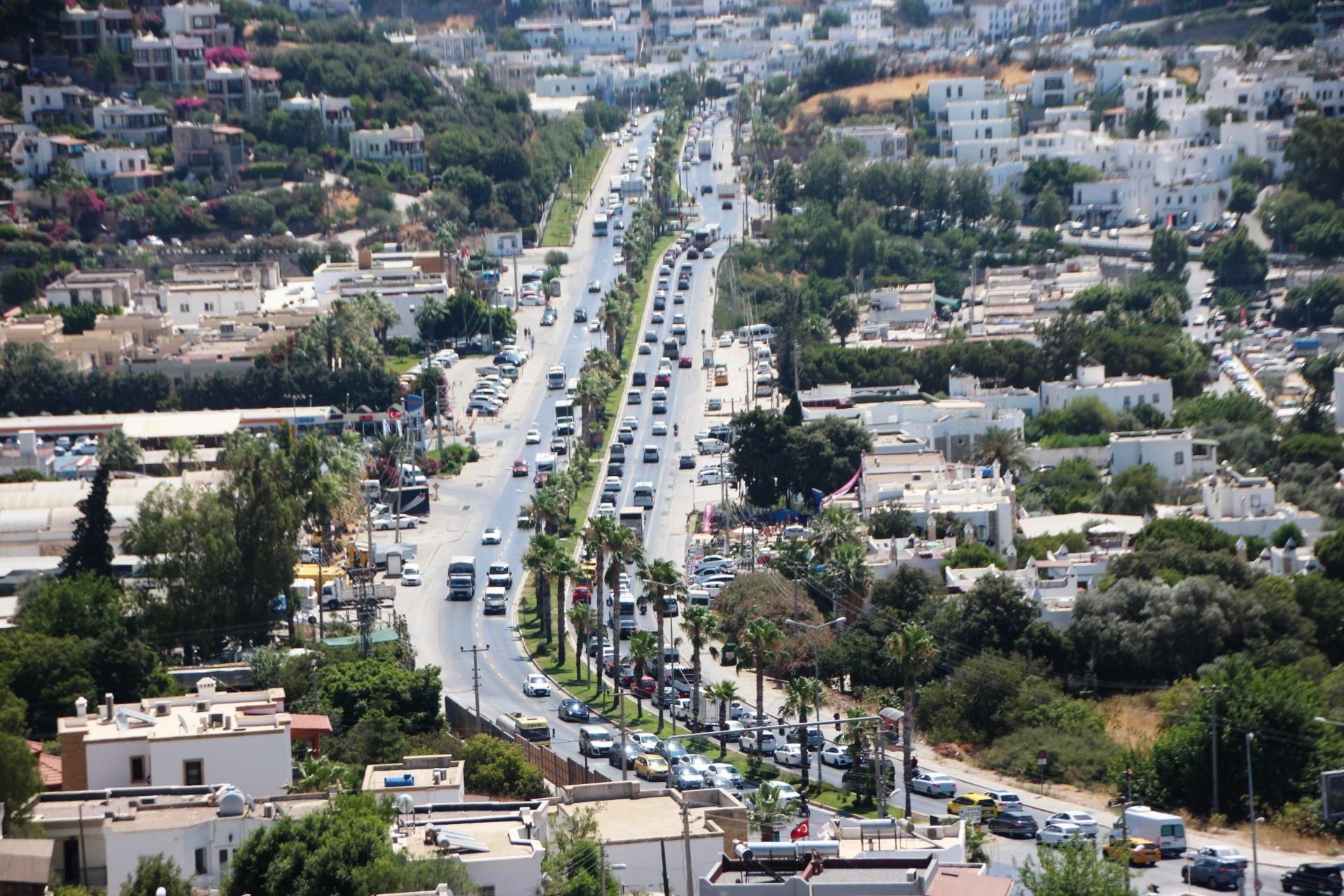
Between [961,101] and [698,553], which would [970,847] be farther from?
[961,101]

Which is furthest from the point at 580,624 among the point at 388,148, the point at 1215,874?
the point at 388,148

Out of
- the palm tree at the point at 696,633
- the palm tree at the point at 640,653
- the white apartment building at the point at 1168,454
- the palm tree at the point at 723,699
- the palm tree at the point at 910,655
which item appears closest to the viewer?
the palm tree at the point at 910,655


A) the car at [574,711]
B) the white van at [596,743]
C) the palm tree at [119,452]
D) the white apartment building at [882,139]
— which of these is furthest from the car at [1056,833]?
the white apartment building at [882,139]

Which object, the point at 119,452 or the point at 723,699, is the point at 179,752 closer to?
the point at 723,699

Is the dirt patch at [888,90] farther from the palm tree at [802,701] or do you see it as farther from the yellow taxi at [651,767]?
the yellow taxi at [651,767]

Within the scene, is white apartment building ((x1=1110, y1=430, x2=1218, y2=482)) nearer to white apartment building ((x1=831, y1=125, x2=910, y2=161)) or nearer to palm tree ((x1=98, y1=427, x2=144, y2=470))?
palm tree ((x1=98, y1=427, x2=144, y2=470))

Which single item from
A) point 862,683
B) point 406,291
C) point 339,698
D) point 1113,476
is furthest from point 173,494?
point 406,291

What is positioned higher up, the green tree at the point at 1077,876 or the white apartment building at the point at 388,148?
the white apartment building at the point at 388,148
